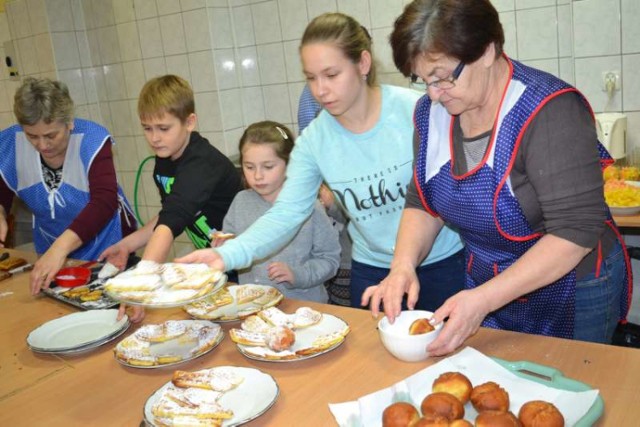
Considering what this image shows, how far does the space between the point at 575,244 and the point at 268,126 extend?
49.9 inches

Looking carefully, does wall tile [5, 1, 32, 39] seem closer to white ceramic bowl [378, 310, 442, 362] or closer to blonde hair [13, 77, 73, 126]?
blonde hair [13, 77, 73, 126]

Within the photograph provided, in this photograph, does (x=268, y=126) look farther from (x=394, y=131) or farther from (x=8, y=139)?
(x=8, y=139)

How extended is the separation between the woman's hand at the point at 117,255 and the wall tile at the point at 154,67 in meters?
2.06

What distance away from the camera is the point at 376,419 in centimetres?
103

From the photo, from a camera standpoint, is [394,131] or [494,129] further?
[394,131]

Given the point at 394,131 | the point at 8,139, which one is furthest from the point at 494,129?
the point at 8,139

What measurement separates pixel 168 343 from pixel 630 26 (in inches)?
98.9

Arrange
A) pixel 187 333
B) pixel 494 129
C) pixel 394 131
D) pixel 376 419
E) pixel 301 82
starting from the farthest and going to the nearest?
pixel 301 82 < pixel 394 131 < pixel 187 333 < pixel 494 129 < pixel 376 419

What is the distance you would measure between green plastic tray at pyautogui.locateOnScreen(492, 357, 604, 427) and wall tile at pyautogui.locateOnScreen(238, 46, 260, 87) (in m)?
3.17

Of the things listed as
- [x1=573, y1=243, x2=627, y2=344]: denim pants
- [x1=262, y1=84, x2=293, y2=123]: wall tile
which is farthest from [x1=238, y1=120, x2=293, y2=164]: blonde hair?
[x1=262, y1=84, x2=293, y2=123]: wall tile

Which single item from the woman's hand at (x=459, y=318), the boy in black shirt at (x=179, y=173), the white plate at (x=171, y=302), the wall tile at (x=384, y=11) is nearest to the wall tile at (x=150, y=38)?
the wall tile at (x=384, y=11)

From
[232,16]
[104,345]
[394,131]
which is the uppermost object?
[232,16]

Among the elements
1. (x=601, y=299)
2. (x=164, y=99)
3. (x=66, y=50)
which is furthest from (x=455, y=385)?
(x=66, y=50)

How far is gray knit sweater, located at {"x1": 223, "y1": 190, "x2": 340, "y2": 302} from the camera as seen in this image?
6.59ft
